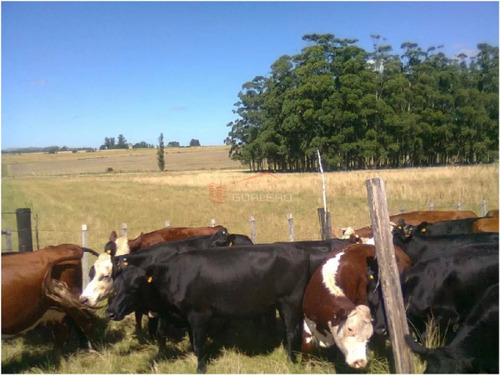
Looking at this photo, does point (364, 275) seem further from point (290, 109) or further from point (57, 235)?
point (57, 235)

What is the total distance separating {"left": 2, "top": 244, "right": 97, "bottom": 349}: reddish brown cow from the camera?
5547 mm

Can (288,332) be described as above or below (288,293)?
below

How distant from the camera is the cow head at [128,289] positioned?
18.7 ft

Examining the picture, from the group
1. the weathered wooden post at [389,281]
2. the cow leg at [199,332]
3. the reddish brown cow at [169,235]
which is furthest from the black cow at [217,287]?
the reddish brown cow at [169,235]

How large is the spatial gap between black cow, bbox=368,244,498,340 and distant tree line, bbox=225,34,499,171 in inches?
294

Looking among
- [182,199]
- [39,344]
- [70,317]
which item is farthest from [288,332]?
[182,199]

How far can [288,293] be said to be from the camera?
19.1 feet

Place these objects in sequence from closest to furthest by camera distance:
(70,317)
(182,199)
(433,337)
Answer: (433,337) < (70,317) < (182,199)

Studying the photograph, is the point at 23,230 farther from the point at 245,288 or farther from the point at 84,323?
the point at 245,288

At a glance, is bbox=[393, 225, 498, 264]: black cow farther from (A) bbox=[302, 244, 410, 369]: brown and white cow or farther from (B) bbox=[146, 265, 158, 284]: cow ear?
(B) bbox=[146, 265, 158, 284]: cow ear

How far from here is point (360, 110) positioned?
16094mm

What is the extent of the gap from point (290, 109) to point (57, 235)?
8251mm

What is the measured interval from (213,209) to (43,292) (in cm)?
1503

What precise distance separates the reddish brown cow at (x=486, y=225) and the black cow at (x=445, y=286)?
3.19m
